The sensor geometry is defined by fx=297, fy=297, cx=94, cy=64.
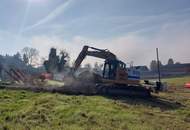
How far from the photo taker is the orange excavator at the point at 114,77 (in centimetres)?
2479

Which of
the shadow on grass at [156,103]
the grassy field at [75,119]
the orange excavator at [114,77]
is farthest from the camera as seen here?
the orange excavator at [114,77]

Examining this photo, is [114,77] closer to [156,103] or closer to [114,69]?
[114,69]

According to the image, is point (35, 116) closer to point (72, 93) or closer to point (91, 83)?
point (72, 93)

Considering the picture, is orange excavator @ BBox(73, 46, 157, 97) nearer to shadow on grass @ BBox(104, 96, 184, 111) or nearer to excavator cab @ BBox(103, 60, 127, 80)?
excavator cab @ BBox(103, 60, 127, 80)

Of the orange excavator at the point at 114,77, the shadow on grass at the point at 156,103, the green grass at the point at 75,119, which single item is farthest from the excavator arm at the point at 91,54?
the green grass at the point at 75,119

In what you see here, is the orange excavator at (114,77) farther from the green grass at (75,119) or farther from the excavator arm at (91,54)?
the green grass at (75,119)

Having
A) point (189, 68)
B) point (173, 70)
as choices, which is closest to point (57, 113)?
point (189, 68)

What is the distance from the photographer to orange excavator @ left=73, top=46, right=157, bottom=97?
24.8 meters

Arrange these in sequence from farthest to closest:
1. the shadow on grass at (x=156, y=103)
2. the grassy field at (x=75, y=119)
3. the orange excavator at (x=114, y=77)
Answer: the orange excavator at (x=114, y=77), the shadow on grass at (x=156, y=103), the grassy field at (x=75, y=119)

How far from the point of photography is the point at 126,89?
25.3 meters

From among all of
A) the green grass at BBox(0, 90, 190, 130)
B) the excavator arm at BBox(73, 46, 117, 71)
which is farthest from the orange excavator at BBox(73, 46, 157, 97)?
the green grass at BBox(0, 90, 190, 130)

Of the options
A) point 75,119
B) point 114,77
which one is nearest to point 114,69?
point 114,77

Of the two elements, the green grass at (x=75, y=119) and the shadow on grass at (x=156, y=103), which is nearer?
the green grass at (x=75, y=119)

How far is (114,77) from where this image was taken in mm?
25594
